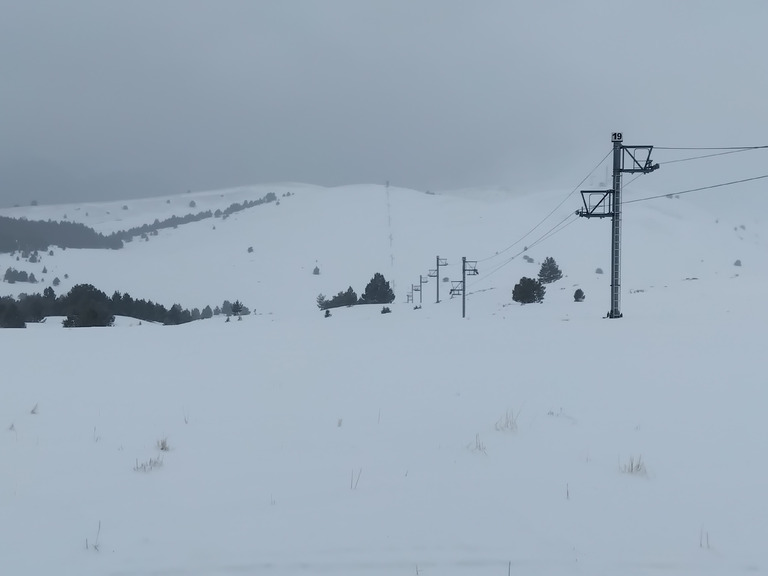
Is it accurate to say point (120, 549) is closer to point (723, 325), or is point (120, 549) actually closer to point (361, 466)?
point (361, 466)

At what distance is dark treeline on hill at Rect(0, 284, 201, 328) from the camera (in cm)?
3153

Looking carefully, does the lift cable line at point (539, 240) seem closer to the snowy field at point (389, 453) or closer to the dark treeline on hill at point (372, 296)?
the dark treeline on hill at point (372, 296)

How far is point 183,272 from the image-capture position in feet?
306

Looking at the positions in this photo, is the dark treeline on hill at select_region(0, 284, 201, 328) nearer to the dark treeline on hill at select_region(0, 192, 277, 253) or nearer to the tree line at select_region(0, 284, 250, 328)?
the tree line at select_region(0, 284, 250, 328)

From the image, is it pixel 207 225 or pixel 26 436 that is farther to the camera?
pixel 207 225

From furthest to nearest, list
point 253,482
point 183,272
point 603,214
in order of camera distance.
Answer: point 183,272, point 603,214, point 253,482

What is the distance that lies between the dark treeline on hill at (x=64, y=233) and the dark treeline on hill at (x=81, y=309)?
47.8 meters

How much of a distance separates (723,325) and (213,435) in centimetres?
1408

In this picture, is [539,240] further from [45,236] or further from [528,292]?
[45,236]

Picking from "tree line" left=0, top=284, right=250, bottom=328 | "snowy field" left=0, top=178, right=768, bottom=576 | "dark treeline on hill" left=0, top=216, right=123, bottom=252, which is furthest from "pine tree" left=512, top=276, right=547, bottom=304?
"dark treeline on hill" left=0, top=216, right=123, bottom=252

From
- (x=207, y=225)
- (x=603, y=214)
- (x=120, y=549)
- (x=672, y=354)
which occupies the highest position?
(x=207, y=225)

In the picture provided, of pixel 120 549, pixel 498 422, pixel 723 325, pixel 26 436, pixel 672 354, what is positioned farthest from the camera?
pixel 723 325

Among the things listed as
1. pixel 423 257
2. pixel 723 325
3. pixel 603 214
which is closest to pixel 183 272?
pixel 423 257

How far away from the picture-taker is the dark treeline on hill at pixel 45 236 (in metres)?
84.7
